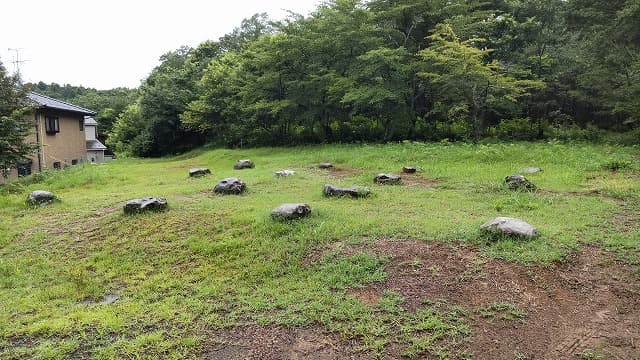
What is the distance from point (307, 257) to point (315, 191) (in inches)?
141

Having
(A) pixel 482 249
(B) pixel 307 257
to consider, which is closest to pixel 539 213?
(A) pixel 482 249

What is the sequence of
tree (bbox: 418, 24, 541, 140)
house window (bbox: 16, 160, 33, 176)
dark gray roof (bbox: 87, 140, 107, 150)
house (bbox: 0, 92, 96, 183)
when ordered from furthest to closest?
1. dark gray roof (bbox: 87, 140, 107, 150)
2. house (bbox: 0, 92, 96, 183)
3. house window (bbox: 16, 160, 33, 176)
4. tree (bbox: 418, 24, 541, 140)

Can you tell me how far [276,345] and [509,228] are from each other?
10.8 ft

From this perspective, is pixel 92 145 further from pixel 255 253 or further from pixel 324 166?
pixel 255 253

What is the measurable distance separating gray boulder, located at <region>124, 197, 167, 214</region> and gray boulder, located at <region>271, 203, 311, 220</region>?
249 centimetres

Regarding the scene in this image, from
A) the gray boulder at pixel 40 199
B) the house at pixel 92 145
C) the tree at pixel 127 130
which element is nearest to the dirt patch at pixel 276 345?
the gray boulder at pixel 40 199

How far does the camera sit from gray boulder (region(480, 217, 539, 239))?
5.28 meters

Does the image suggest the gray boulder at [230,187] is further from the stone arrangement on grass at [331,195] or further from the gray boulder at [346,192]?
the gray boulder at [346,192]

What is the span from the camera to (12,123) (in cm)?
1162

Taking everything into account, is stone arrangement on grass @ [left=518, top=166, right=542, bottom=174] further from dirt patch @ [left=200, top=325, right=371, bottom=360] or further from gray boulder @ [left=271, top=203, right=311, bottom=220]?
dirt patch @ [left=200, top=325, right=371, bottom=360]

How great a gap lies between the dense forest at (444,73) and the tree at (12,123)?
9.14 m

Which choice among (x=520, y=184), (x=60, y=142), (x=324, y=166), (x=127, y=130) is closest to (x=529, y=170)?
(x=520, y=184)

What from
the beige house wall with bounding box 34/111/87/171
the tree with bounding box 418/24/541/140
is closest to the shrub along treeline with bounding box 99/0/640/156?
the tree with bounding box 418/24/541/140

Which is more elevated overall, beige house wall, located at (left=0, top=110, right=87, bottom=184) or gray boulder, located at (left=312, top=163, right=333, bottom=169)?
beige house wall, located at (left=0, top=110, right=87, bottom=184)
